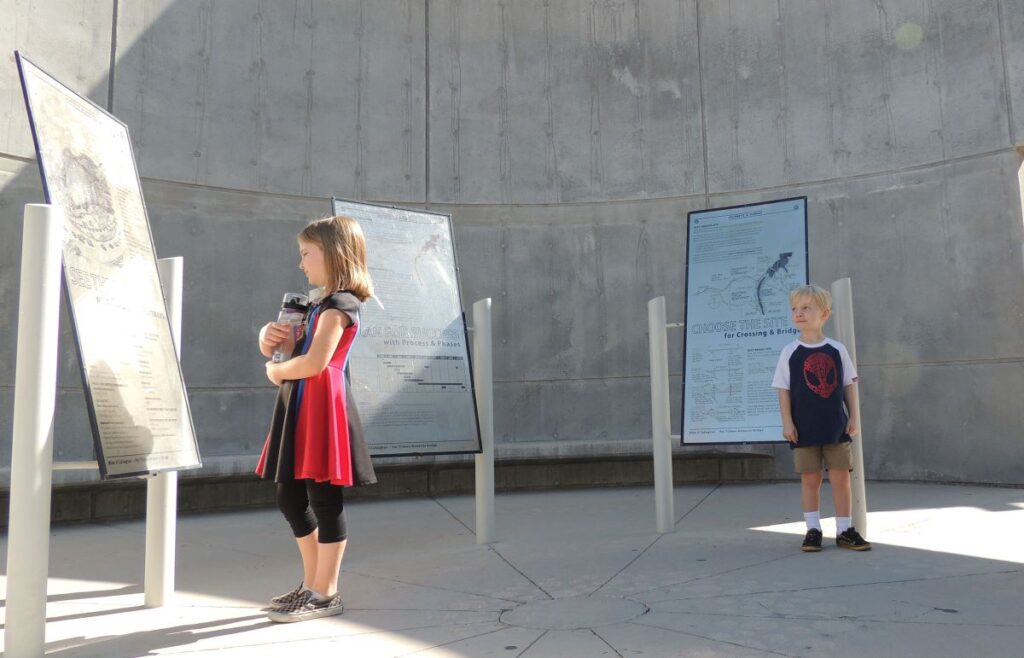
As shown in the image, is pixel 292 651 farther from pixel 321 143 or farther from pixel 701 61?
pixel 701 61

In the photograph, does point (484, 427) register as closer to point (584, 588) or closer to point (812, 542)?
point (584, 588)

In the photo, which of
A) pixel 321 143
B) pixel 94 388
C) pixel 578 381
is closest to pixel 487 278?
pixel 578 381

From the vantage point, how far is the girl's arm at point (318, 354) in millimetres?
2951

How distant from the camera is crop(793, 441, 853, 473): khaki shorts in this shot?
13.7ft

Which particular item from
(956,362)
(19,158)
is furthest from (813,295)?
(19,158)

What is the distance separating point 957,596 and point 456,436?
8.77 feet

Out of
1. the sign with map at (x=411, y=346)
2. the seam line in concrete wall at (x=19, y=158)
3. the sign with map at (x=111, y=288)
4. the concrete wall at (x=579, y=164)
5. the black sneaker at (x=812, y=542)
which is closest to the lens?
the sign with map at (x=111, y=288)

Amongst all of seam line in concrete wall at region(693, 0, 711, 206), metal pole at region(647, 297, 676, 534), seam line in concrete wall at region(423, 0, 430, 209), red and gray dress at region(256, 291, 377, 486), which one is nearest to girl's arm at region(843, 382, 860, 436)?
metal pole at region(647, 297, 676, 534)

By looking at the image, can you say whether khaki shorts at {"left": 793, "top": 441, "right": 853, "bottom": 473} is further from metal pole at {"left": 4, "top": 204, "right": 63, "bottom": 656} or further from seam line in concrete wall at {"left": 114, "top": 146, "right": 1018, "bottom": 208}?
seam line in concrete wall at {"left": 114, "top": 146, "right": 1018, "bottom": 208}

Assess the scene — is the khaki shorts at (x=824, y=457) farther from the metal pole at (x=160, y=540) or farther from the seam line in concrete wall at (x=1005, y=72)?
the seam line in concrete wall at (x=1005, y=72)

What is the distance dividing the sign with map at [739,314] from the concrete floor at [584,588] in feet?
2.26

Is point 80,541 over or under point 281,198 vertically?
under

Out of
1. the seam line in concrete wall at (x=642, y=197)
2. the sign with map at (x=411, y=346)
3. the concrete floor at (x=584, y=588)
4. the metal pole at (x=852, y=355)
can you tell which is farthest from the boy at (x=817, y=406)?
the seam line in concrete wall at (x=642, y=197)

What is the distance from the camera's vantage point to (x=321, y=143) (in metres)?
7.78
